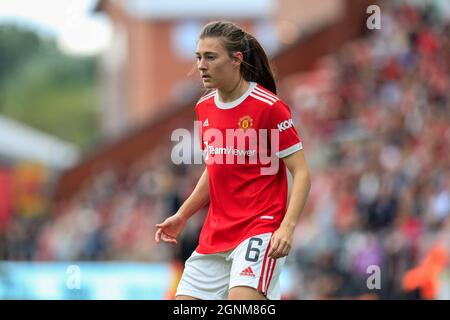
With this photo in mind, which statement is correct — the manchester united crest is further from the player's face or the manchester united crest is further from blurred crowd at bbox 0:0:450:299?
blurred crowd at bbox 0:0:450:299

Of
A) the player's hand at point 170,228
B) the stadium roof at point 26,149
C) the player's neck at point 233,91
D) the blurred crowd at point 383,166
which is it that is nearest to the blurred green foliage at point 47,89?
the stadium roof at point 26,149

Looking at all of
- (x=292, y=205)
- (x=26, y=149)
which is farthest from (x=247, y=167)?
(x=26, y=149)

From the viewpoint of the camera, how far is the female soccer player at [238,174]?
585cm

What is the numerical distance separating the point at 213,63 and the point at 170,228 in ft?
3.21

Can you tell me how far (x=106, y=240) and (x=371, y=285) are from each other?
13851 mm

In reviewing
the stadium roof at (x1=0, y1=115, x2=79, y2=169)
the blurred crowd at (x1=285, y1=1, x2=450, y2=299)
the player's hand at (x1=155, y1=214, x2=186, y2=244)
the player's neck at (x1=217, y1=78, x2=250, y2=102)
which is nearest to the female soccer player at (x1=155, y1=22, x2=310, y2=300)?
the player's neck at (x1=217, y1=78, x2=250, y2=102)

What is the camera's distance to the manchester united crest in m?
5.91

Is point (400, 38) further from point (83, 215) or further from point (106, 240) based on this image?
point (83, 215)

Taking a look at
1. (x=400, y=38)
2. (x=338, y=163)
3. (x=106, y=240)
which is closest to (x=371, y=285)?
(x=338, y=163)

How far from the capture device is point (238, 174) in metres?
5.97

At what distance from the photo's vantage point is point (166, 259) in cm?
2077

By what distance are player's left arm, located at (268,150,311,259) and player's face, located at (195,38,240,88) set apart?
0.52m

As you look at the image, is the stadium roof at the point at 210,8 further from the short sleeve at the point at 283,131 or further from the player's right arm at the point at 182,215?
the short sleeve at the point at 283,131

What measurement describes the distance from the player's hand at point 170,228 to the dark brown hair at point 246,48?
33.9 inches
